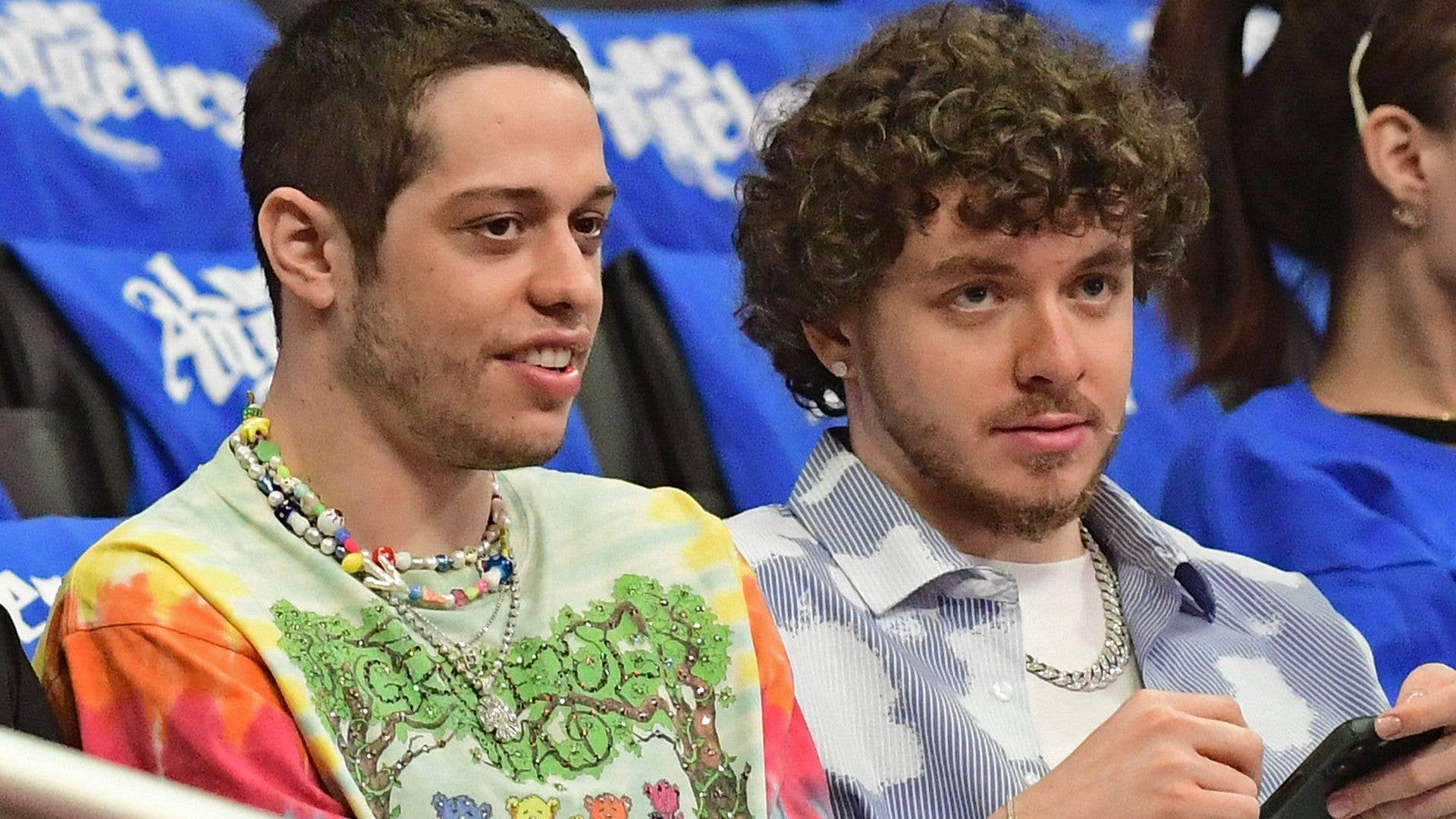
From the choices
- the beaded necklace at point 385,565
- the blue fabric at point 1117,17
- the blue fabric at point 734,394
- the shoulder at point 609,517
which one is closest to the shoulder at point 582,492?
the shoulder at point 609,517

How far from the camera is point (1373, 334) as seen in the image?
1684mm

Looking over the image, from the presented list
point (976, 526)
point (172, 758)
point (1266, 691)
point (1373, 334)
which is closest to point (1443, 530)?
point (1373, 334)

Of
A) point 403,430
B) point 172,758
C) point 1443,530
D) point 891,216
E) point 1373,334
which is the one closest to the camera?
point 172,758

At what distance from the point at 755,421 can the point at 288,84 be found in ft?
2.28

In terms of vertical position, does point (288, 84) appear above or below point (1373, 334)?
below

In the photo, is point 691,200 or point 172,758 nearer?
point 172,758

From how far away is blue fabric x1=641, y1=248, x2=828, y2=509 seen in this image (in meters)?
1.68

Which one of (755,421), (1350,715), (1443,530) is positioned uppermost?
(755,421)

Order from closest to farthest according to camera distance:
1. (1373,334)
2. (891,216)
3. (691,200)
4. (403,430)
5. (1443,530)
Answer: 1. (403,430)
2. (891,216)
3. (1443,530)
4. (1373,334)
5. (691,200)

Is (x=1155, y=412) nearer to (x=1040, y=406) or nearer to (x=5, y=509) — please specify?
(x=1040, y=406)

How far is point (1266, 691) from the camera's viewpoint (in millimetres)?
1326

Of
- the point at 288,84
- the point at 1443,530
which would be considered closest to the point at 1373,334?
the point at 1443,530

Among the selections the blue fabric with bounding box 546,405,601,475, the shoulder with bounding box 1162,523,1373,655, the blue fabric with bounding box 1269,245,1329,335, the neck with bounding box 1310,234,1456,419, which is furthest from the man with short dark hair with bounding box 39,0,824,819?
the blue fabric with bounding box 1269,245,1329,335

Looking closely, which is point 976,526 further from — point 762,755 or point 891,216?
point 762,755
